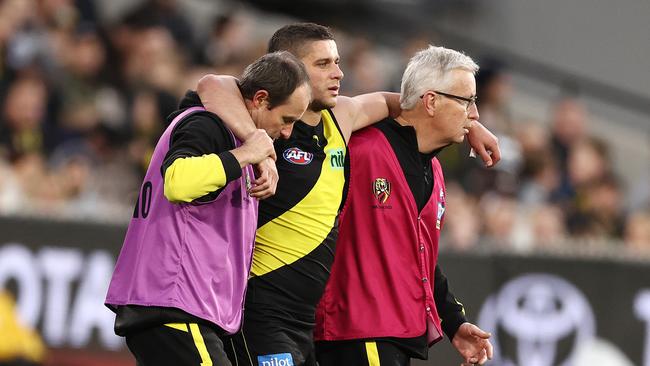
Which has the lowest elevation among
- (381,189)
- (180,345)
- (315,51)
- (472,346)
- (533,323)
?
(533,323)

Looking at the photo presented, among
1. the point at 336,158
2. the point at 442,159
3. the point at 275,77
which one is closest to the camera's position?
the point at 275,77

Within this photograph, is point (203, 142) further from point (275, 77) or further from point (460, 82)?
point (460, 82)

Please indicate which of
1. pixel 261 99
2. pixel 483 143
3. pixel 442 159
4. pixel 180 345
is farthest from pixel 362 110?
pixel 442 159

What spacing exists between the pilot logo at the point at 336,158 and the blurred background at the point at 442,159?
12.4 feet

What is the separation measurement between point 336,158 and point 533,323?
5.08m

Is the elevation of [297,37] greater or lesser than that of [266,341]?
greater

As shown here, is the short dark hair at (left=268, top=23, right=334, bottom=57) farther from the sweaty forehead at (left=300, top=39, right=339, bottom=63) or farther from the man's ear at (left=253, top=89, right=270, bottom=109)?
the man's ear at (left=253, top=89, right=270, bottom=109)

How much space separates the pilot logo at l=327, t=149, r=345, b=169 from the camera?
639cm

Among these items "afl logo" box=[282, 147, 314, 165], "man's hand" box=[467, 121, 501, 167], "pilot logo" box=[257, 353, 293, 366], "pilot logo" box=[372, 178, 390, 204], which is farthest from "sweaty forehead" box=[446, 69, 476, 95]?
"pilot logo" box=[257, 353, 293, 366]

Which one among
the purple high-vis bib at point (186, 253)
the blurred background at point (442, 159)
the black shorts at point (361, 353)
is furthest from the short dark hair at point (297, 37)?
the blurred background at point (442, 159)

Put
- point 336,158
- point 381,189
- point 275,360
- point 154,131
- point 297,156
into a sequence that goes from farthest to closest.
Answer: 1. point 154,131
2. point 381,189
3. point 336,158
4. point 297,156
5. point 275,360

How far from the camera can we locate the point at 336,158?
253 inches

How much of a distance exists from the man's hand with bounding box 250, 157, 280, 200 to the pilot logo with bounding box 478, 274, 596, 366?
5.66 m

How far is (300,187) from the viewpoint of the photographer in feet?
20.5
